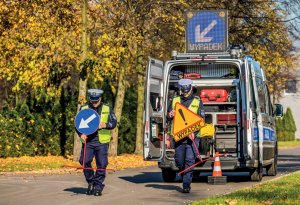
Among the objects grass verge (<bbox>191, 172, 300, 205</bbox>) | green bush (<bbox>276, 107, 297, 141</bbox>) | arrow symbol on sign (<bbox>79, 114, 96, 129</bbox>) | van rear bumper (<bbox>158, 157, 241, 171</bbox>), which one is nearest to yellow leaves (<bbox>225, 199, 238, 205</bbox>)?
grass verge (<bbox>191, 172, 300, 205</bbox>)

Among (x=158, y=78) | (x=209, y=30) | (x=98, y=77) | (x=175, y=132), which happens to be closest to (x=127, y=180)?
(x=158, y=78)

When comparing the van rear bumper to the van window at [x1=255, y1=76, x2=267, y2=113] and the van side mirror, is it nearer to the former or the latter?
the van window at [x1=255, y1=76, x2=267, y2=113]

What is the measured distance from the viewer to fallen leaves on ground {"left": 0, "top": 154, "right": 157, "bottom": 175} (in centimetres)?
2364

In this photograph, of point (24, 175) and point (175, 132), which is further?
point (24, 175)

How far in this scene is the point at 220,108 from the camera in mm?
20031

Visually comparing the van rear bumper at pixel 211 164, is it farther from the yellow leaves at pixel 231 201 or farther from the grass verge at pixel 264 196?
the yellow leaves at pixel 231 201

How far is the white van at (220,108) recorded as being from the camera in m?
18.5

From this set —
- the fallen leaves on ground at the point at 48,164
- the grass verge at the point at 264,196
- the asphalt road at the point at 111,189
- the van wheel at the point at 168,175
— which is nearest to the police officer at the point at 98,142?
the asphalt road at the point at 111,189

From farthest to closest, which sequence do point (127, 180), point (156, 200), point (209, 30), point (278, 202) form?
point (209, 30)
point (127, 180)
point (156, 200)
point (278, 202)

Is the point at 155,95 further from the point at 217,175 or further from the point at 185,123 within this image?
the point at 185,123

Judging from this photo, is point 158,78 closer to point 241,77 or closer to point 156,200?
point 241,77

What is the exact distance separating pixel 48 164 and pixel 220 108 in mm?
7652

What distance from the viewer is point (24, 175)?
72.2ft

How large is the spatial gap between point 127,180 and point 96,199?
528 centimetres
